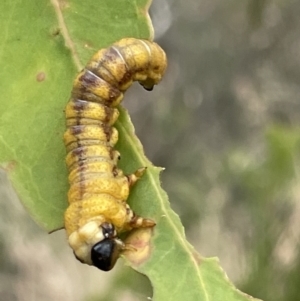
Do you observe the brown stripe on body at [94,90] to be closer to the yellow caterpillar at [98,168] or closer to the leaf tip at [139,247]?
the yellow caterpillar at [98,168]

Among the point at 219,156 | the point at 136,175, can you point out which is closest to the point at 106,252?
the point at 136,175

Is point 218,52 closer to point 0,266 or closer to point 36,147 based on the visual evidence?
point 0,266

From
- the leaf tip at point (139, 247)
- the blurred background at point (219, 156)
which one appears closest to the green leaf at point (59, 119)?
the leaf tip at point (139, 247)

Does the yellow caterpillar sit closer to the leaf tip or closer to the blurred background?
the leaf tip

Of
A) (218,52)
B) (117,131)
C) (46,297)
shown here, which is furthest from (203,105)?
(117,131)

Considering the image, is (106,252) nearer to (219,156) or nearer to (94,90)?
(94,90)

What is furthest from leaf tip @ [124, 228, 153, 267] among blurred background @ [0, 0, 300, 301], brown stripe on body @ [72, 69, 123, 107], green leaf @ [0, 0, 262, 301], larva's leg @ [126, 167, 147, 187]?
blurred background @ [0, 0, 300, 301]

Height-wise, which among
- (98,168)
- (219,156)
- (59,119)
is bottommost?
(219,156)

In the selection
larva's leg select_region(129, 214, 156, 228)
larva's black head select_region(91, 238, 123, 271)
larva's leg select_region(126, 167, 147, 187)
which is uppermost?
larva's leg select_region(126, 167, 147, 187)
